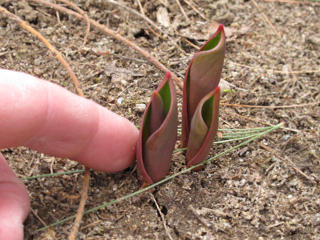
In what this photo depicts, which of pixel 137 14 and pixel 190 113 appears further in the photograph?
pixel 137 14

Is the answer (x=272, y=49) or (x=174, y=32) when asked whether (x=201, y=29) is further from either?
(x=272, y=49)

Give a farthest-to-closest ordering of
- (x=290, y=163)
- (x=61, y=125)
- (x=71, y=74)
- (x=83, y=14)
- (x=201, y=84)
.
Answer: (x=83, y=14) < (x=71, y=74) < (x=290, y=163) < (x=201, y=84) < (x=61, y=125)

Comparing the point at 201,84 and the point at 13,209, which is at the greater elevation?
the point at 201,84

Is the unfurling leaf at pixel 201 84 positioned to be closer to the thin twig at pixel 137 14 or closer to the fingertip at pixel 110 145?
the fingertip at pixel 110 145

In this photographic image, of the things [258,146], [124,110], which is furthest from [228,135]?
[124,110]

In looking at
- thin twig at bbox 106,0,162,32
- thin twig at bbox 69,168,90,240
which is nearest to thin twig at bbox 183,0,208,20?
thin twig at bbox 106,0,162,32

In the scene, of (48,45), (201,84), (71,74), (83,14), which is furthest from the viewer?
(83,14)

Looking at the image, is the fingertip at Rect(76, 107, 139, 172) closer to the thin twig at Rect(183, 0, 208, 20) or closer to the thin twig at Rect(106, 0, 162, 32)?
the thin twig at Rect(106, 0, 162, 32)

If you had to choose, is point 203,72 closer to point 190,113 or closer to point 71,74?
point 190,113

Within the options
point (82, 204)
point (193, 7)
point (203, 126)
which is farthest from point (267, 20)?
point (82, 204)
